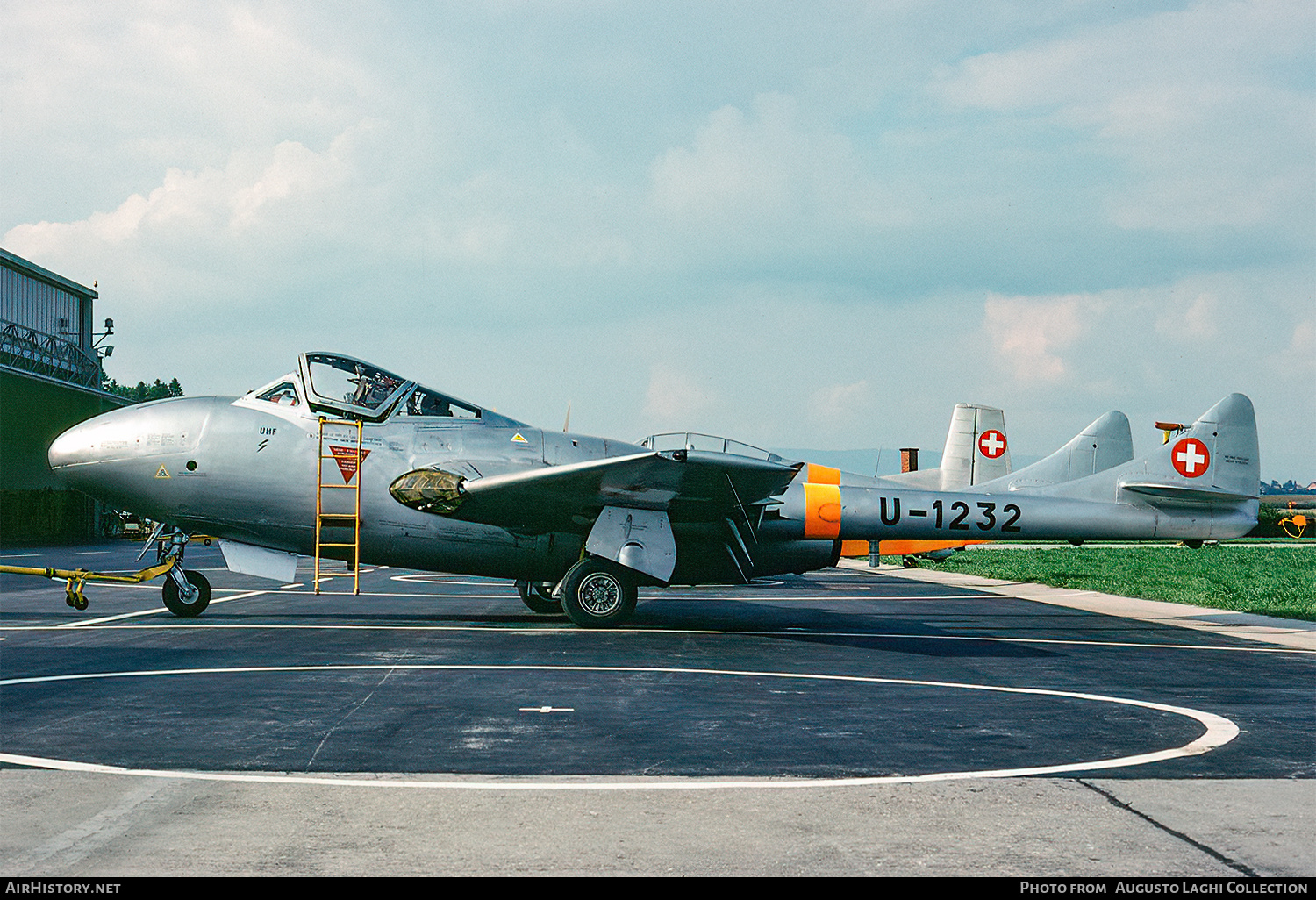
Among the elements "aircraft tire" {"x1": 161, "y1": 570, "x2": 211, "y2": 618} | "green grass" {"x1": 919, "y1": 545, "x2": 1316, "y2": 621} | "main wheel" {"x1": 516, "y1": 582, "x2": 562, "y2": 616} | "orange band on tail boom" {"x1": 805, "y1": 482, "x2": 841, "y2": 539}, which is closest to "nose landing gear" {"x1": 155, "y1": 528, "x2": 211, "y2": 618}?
"aircraft tire" {"x1": 161, "y1": 570, "x2": 211, "y2": 618}

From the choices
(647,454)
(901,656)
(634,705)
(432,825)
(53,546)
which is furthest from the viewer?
(53,546)

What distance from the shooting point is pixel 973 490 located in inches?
770

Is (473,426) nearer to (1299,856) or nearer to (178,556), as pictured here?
(178,556)

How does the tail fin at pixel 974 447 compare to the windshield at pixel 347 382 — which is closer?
the windshield at pixel 347 382

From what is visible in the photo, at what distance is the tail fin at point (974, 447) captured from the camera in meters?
32.3

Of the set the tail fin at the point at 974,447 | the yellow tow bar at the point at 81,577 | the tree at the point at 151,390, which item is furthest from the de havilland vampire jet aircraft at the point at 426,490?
the tree at the point at 151,390

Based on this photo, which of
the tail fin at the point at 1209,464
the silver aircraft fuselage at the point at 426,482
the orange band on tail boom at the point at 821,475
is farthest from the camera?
the tail fin at the point at 1209,464

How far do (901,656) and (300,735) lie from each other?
8.18m

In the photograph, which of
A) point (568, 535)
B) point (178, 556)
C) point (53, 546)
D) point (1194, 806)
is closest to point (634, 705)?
point (1194, 806)

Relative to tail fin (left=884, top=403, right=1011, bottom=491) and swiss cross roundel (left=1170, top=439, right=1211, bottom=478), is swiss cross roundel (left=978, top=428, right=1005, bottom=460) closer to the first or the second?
tail fin (left=884, top=403, right=1011, bottom=491)

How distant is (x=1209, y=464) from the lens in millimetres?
19406

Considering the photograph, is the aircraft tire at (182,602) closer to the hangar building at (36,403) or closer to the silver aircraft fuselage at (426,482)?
the silver aircraft fuselage at (426,482)

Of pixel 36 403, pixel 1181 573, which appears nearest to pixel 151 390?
pixel 36 403

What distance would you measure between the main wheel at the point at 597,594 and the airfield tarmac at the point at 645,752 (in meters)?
0.50
